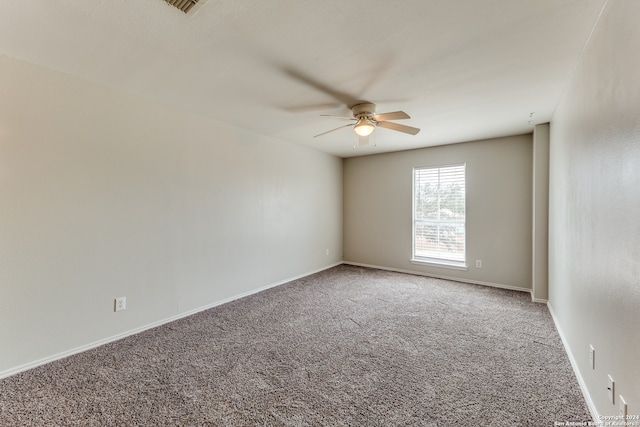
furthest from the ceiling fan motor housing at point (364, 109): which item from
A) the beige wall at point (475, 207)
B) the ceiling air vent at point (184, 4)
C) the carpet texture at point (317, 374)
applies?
the beige wall at point (475, 207)

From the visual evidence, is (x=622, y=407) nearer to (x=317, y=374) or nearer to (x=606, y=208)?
(x=606, y=208)

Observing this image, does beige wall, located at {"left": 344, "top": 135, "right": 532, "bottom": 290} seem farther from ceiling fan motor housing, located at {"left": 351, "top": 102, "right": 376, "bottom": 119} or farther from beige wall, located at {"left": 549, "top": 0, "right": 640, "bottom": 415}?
ceiling fan motor housing, located at {"left": 351, "top": 102, "right": 376, "bottom": 119}

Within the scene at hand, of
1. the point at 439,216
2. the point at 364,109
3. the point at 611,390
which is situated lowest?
the point at 611,390

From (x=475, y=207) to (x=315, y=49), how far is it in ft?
12.6

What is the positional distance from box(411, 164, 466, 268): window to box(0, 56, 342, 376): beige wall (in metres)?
2.89

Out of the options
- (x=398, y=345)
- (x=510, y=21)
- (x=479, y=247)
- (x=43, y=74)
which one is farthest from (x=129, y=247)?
(x=479, y=247)

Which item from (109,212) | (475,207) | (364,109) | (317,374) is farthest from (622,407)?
(109,212)

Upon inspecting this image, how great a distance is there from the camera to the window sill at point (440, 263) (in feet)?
15.4

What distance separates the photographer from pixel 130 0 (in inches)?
58.8

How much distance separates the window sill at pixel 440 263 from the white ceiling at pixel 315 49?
2604 mm

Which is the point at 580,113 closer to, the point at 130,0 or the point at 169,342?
the point at 130,0

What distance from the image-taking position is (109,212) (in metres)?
2.59

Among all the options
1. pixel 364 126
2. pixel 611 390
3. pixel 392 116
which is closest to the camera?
pixel 611 390

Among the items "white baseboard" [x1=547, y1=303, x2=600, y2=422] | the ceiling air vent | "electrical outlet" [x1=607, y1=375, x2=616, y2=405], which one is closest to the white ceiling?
the ceiling air vent
